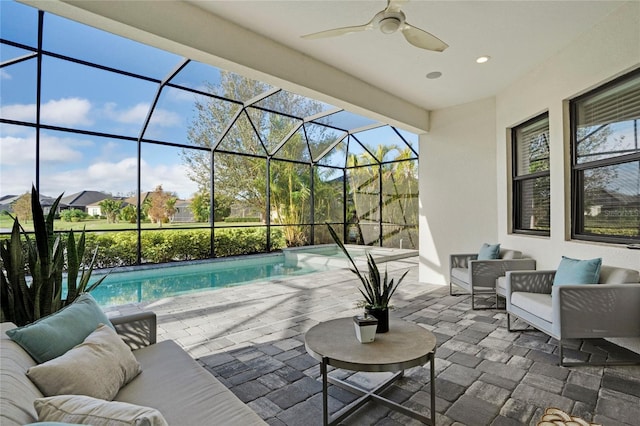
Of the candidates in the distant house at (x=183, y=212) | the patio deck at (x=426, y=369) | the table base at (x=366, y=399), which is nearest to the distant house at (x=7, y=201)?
the distant house at (x=183, y=212)

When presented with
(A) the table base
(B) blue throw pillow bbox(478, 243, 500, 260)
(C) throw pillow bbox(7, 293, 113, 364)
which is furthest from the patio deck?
(C) throw pillow bbox(7, 293, 113, 364)

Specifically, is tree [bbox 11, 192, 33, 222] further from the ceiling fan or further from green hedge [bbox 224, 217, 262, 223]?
the ceiling fan

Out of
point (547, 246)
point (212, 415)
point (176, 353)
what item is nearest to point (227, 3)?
point (176, 353)

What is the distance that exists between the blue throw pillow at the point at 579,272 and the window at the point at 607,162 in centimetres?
49

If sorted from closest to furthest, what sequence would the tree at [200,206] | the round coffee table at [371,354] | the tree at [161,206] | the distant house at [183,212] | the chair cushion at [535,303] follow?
the round coffee table at [371,354], the chair cushion at [535,303], the tree at [161,206], the distant house at [183,212], the tree at [200,206]

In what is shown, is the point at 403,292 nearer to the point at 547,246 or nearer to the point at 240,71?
the point at 547,246

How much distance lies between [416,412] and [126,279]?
6.73m

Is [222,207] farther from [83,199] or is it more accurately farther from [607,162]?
[607,162]

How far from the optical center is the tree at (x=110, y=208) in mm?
7699

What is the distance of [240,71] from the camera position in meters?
3.56

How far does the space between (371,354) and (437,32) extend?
3286 millimetres

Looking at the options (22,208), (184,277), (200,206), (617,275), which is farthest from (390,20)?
(200,206)

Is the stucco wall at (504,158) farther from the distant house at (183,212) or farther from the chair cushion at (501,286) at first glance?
the distant house at (183,212)

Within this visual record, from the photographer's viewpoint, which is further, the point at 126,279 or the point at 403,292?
the point at 126,279
